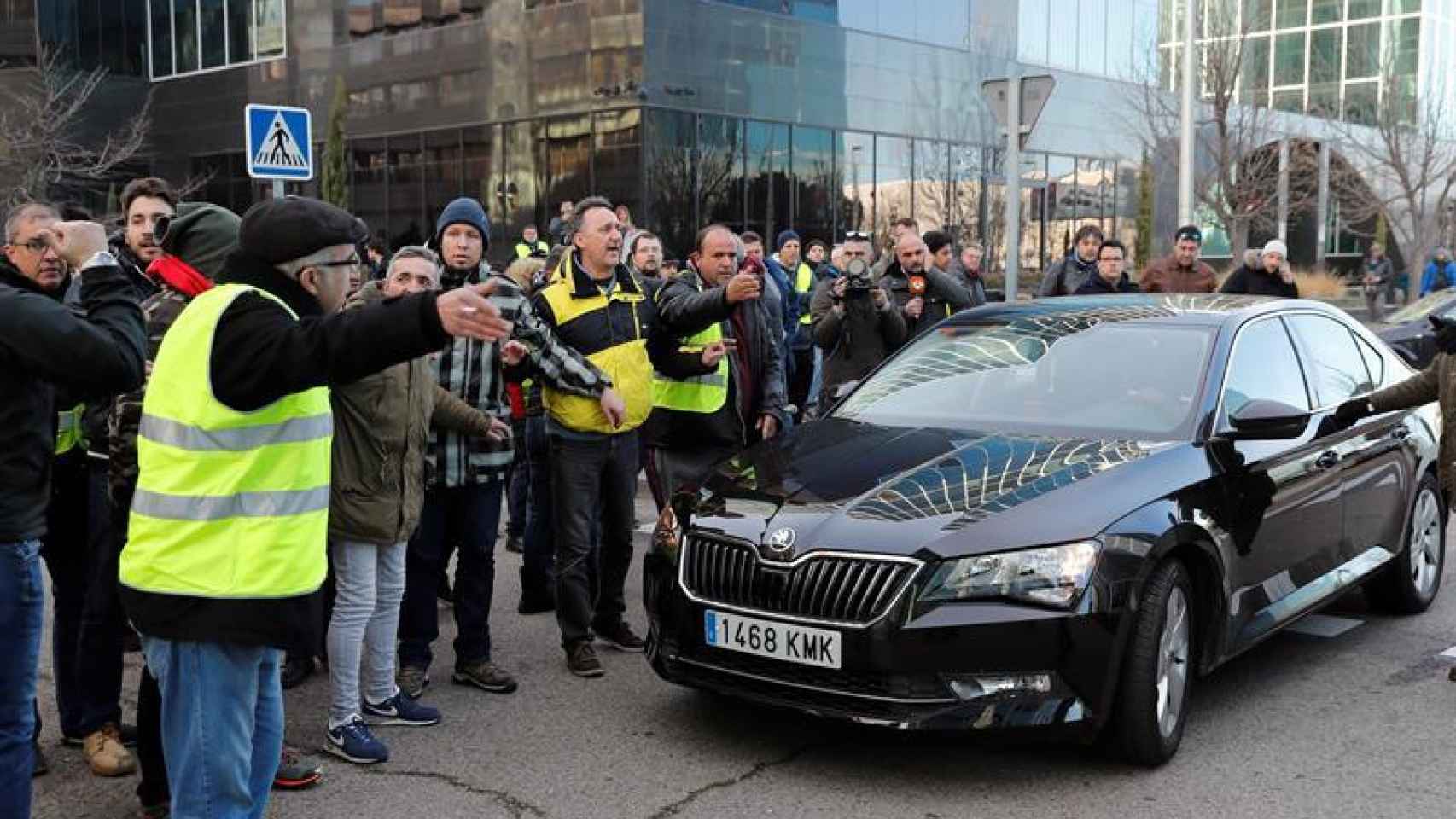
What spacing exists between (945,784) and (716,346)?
2.35 metres

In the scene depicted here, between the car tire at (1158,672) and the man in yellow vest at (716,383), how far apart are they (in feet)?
7.16

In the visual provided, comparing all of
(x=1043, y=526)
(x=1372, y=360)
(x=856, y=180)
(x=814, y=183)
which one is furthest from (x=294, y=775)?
(x=856, y=180)

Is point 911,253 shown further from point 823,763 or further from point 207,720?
point 207,720

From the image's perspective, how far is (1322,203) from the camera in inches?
1687

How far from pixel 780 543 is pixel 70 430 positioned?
2497 mm

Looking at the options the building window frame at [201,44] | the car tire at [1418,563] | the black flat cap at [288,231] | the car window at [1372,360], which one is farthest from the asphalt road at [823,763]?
the building window frame at [201,44]

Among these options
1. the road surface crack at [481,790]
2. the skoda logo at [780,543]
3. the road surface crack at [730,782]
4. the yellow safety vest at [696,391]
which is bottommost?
the road surface crack at [481,790]

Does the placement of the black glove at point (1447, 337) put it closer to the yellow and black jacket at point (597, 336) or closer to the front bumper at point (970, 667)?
the front bumper at point (970, 667)

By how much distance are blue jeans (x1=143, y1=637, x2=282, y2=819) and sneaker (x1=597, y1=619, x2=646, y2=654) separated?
3043mm

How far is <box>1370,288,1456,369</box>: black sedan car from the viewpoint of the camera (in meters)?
15.6

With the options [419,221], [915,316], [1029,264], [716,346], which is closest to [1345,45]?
[1029,264]

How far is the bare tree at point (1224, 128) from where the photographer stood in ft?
99.7

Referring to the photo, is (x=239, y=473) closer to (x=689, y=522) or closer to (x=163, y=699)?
(x=163, y=699)

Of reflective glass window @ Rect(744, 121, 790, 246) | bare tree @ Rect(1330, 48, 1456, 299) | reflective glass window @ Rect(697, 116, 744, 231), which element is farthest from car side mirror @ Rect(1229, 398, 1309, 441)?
bare tree @ Rect(1330, 48, 1456, 299)
